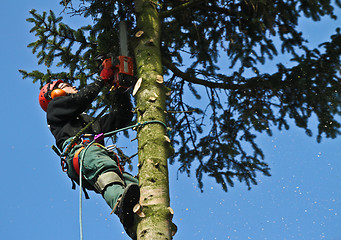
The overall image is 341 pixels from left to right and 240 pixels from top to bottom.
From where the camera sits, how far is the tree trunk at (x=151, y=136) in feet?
9.56

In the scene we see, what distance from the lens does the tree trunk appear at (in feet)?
9.56

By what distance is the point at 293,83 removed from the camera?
4.45 metres

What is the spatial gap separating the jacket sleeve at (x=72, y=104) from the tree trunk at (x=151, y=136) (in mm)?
575

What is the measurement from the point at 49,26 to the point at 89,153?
6.65ft

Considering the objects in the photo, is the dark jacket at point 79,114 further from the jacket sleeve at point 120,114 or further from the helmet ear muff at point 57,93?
the helmet ear muff at point 57,93

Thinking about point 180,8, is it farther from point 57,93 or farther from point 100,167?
point 100,167

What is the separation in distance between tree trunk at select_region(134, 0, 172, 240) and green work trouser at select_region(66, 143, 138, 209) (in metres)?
0.35

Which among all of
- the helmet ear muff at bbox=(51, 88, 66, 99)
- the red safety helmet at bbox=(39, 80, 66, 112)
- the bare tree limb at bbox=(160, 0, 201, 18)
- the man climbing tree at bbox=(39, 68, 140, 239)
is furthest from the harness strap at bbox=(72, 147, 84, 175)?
the bare tree limb at bbox=(160, 0, 201, 18)

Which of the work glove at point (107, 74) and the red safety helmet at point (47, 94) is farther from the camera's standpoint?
the red safety helmet at point (47, 94)

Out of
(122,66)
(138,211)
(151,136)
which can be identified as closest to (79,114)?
(122,66)

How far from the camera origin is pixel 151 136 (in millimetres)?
3264

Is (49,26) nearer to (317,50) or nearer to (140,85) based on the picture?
(140,85)

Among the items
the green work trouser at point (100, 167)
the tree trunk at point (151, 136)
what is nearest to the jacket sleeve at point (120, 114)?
the green work trouser at point (100, 167)

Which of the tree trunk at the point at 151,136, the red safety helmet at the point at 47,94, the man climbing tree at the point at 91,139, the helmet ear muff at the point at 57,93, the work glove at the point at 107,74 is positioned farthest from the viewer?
the red safety helmet at the point at 47,94
